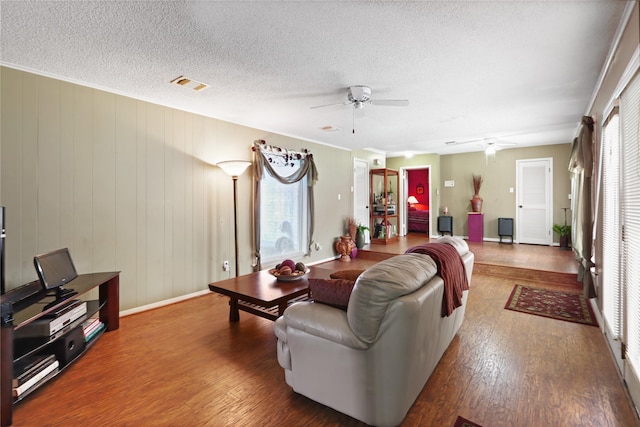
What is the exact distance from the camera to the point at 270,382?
2.13 meters

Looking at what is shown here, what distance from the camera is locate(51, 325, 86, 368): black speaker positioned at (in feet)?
7.26

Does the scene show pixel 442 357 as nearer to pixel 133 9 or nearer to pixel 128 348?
pixel 128 348

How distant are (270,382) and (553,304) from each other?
3.45 m

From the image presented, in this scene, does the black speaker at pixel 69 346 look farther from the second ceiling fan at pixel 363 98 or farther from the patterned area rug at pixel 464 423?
the second ceiling fan at pixel 363 98

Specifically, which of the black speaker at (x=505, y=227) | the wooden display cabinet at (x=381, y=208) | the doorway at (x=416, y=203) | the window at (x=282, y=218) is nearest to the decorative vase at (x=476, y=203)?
the black speaker at (x=505, y=227)

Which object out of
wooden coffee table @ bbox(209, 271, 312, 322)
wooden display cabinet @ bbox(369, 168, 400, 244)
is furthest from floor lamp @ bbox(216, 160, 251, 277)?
wooden display cabinet @ bbox(369, 168, 400, 244)

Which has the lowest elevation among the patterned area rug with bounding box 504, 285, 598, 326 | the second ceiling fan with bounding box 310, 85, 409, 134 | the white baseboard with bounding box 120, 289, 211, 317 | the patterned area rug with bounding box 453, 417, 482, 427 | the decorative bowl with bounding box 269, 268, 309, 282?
the patterned area rug with bounding box 453, 417, 482, 427

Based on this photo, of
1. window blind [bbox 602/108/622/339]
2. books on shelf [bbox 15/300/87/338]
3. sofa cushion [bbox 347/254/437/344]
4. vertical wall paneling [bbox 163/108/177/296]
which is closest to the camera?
sofa cushion [bbox 347/254/437/344]

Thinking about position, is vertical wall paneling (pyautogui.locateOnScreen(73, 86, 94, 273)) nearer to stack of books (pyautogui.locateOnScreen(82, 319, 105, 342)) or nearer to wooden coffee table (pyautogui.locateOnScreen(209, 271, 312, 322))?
stack of books (pyautogui.locateOnScreen(82, 319, 105, 342))

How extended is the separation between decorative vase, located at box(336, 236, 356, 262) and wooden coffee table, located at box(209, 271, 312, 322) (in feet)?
10.5

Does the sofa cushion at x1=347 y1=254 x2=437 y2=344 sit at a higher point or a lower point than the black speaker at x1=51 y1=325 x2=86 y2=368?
higher

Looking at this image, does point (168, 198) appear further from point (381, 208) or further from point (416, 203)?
point (416, 203)

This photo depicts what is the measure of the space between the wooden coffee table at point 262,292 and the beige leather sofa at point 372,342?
0.68 m

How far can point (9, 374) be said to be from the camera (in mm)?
1708
